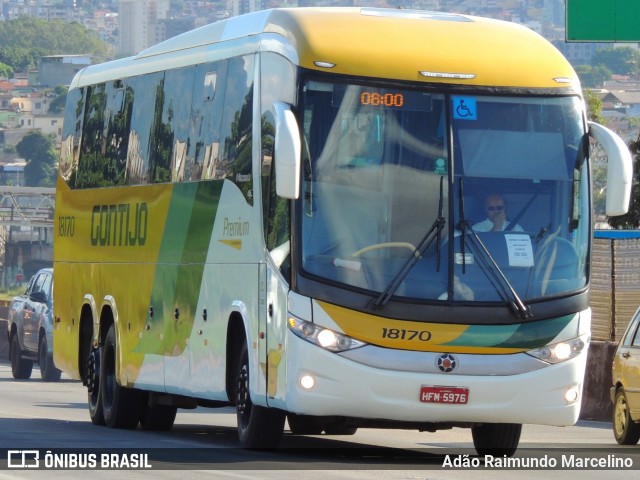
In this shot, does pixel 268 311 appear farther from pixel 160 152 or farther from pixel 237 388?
pixel 160 152

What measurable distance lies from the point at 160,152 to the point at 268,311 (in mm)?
4216

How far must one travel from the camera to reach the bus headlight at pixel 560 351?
15250 millimetres

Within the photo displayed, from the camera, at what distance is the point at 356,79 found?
15328 mm

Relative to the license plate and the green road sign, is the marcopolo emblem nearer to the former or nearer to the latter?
the license plate

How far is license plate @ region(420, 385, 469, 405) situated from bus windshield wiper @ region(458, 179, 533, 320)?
29.8 inches

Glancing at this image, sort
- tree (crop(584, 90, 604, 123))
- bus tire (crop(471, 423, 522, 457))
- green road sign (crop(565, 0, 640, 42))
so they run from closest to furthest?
bus tire (crop(471, 423, 522, 457))
green road sign (crop(565, 0, 640, 42))
tree (crop(584, 90, 604, 123))

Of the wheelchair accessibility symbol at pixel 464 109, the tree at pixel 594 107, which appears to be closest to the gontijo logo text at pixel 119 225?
the wheelchair accessibility symbol at pixel 464 109

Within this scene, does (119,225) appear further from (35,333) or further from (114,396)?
(35,333)

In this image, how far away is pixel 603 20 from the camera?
2727 centimetres

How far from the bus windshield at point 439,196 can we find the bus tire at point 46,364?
59.9ft

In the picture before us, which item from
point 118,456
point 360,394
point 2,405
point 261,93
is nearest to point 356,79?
point 261,93

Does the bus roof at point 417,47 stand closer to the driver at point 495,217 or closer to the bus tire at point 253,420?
the driver at point 495,217

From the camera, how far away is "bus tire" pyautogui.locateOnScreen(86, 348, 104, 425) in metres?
21.1

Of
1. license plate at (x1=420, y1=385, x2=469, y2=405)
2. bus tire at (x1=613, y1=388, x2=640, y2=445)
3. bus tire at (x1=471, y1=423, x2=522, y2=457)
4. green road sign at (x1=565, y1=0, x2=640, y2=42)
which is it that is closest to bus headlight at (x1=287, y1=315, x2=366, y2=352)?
license plate at (x1=420, y1=385, x2=469, y2=405)
